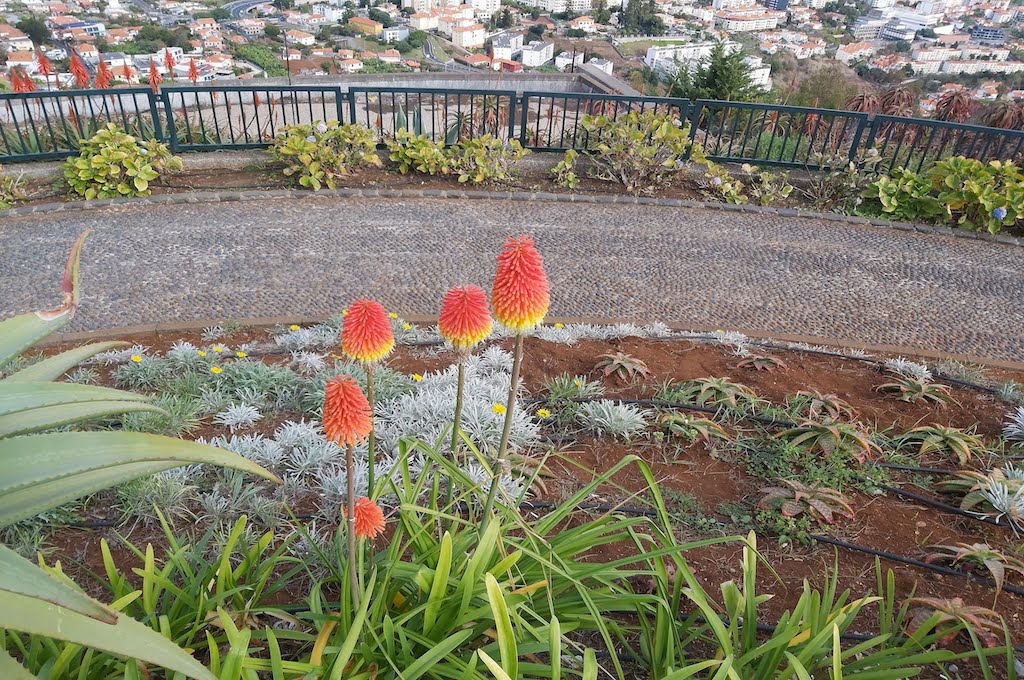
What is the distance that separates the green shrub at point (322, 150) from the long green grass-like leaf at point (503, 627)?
6.55m

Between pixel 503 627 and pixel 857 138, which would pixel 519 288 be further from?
pixel 857 138

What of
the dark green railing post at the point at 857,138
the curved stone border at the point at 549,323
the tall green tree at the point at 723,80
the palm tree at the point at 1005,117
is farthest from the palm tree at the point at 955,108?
the curved stone border at the point at 549,323

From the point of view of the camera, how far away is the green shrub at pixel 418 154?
7523mm

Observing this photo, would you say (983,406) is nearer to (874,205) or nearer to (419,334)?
(419,334)

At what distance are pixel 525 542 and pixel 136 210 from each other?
20.7 ft

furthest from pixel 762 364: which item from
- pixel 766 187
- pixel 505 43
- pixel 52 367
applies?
pixel 505 43

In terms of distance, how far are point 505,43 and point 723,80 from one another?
15857mm

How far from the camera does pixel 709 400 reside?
3.51 meters

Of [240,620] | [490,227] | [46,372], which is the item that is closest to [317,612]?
[240,620]

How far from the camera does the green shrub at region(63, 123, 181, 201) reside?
6.63 m

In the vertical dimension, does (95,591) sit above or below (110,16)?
above

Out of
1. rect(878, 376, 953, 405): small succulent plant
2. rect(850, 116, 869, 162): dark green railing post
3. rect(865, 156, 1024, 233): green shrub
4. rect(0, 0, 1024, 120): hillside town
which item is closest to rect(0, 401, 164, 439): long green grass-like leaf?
rect(878, 376, 953, 405): small succulent plant

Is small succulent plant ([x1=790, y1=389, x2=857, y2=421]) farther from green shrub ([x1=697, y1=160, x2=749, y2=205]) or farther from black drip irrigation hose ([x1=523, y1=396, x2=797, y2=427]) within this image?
green shrub ([x1=697, y1=160, x2=749, y2=205])

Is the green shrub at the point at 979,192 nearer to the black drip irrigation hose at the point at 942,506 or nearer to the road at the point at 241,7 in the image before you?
the black drip irrigation hose at the point at 942,506
